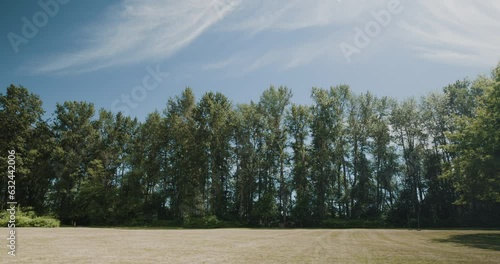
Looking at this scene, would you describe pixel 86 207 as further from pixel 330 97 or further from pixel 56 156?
pixel 330 97

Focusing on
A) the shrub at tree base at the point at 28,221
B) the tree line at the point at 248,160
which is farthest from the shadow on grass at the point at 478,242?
the shrub at tree base at the point at 28,221

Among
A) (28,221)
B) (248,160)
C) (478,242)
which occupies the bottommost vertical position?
(28,221)

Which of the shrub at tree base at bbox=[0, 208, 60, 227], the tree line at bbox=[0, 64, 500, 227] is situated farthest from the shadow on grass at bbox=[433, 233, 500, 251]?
the shrub at tree base at bbox=[0, 208, 60, 227]

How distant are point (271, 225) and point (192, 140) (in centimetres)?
1890

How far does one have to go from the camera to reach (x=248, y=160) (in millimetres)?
53344

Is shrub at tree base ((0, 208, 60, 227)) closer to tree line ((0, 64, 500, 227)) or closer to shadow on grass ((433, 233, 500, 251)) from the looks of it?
tree line ((0, 64, 500, 227))

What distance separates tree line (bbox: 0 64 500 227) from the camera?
4731 centimetres

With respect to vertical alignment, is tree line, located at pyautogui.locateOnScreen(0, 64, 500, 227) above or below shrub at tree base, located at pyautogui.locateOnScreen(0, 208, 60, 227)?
above

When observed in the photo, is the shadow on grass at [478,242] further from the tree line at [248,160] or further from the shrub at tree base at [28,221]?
the shrub at tree base at [28,221]

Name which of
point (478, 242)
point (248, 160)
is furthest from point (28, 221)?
point (478, 242)

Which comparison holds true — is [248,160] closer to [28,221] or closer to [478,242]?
[28,221]

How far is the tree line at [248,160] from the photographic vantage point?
4731 cm

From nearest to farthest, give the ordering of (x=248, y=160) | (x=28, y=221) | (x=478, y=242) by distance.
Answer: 1. (x=478, y=242)
2. (x=28, y=221)
3. (x=248, y=160)

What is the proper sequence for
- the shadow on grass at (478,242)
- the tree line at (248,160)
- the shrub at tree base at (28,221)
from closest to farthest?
the shadow on grass at (478,242) < the shrub at tree base at (28,221) < the tree line at (248,160)
